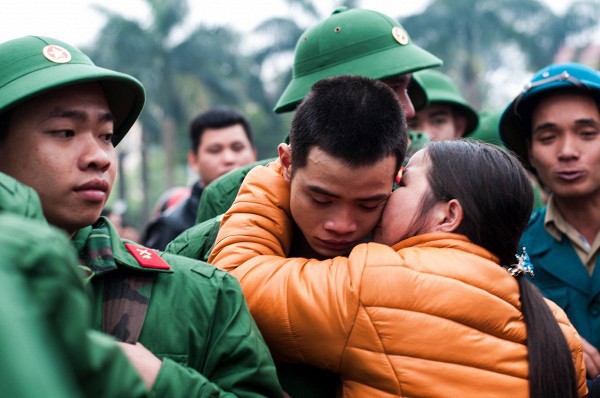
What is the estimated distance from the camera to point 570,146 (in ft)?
11.7

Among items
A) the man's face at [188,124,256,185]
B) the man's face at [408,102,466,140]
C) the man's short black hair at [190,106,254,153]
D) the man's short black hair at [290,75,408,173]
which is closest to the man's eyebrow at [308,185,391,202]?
the man's short black hair at [290,75,408,173]

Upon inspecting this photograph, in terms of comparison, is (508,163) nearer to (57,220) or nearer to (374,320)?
(374,320)

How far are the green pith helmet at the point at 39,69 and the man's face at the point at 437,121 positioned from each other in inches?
116

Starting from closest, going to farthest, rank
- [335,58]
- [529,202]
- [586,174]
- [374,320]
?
[374,320]
[529,202]
[335,58]
[586,174]

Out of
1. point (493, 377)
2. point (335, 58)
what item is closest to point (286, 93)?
point (335, 58)

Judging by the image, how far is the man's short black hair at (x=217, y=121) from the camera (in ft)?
19.0

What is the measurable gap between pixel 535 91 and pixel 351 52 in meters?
1.05

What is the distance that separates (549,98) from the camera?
367 cm

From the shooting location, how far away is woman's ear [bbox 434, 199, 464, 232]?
2.23 m

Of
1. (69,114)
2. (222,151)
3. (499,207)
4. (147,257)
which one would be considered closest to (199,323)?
(147,257)

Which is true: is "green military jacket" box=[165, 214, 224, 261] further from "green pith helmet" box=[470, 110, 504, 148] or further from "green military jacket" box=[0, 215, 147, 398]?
"green pith helmet" box=[470, 110, 504, 148]

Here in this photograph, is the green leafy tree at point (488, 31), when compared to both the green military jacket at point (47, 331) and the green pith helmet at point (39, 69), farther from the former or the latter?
the green military jacket at point (47, 331)

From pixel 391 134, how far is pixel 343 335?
0.71m

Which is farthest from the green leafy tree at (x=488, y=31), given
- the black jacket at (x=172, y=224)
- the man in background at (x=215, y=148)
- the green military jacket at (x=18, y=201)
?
the green military jacket at (x=18, y=201)
